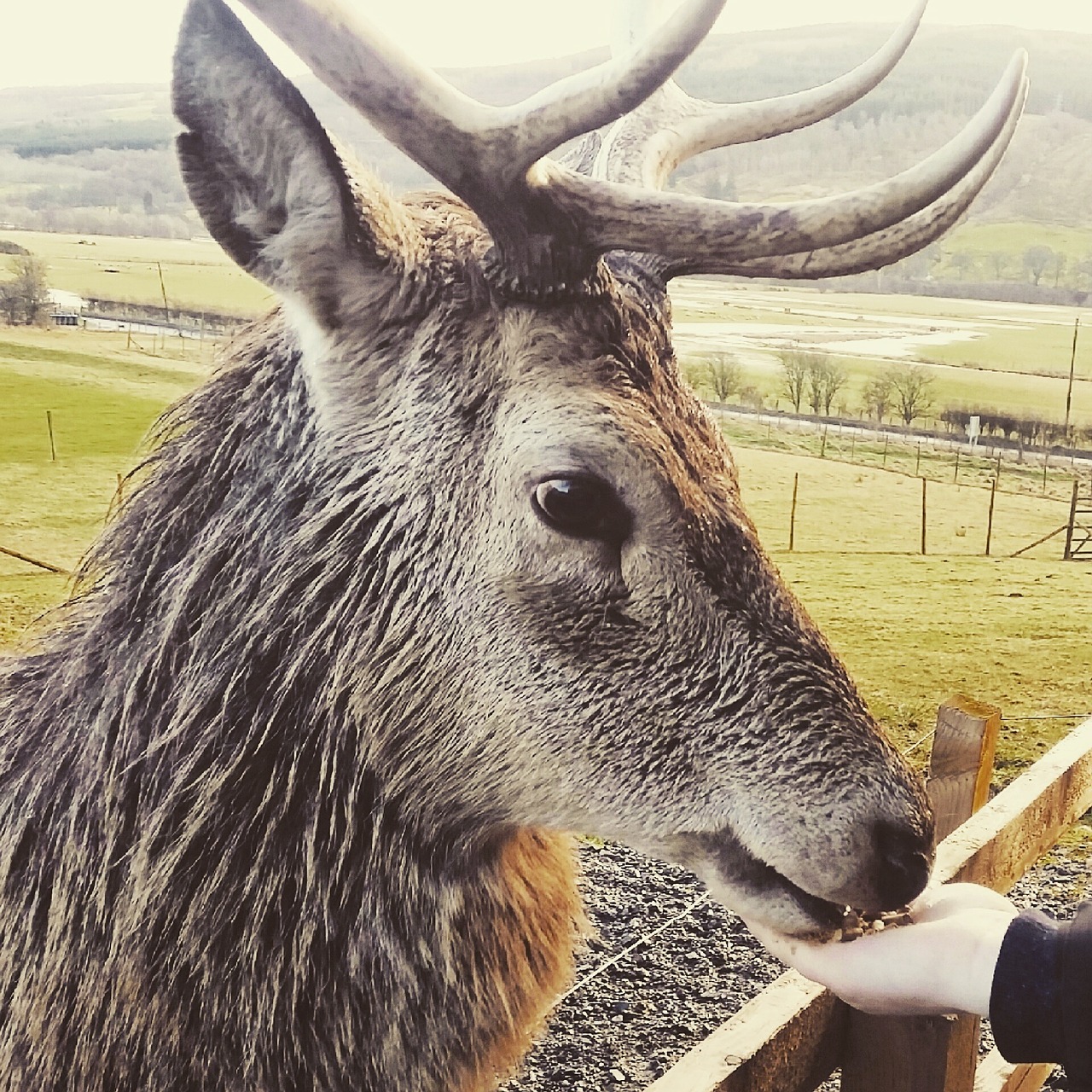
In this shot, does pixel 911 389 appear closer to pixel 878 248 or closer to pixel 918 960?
pixel 878 248

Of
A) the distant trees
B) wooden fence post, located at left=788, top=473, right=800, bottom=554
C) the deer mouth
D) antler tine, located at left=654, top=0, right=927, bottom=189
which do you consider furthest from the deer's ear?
wooden fence post, located at left=788, top=473, right=800, bottom=554

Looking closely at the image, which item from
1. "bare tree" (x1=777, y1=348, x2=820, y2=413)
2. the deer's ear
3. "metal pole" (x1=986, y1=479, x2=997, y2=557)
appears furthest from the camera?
"metal pole" (x1=986, y1=479, x2=997, y2=557)

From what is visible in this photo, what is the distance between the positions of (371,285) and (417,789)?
0.42m

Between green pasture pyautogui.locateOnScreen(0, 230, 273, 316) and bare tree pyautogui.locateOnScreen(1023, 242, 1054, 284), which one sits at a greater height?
bare tree pyautogui.locateOnScreen(1023, 242, 1054, 284)

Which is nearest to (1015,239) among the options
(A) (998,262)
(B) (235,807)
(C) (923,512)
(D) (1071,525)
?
(A) (998,262)

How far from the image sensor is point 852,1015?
1171 millimetres

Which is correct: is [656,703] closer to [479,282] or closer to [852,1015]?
[479,282]

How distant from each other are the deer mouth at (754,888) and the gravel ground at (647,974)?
1.11 metres

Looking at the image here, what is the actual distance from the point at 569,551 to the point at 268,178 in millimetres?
361

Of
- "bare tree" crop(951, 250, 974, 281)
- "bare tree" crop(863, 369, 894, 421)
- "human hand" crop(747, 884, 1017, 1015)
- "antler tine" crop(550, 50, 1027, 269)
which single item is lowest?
"human hand" crop(747, 884, 1017, 1015)

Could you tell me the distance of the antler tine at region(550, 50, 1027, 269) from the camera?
2.69ft

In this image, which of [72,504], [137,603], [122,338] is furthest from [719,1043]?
[122,338]

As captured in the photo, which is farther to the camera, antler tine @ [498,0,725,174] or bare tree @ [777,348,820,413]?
bare tree @ [777,348,820,413]

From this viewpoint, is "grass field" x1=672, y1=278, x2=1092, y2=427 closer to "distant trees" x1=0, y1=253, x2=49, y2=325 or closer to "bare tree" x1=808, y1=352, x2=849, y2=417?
"bare tree" x1=808, y1=352, x2=849, y2=417
